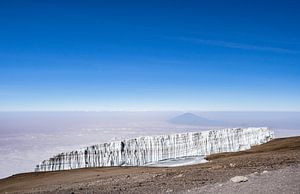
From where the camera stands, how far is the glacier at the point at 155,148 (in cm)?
3023

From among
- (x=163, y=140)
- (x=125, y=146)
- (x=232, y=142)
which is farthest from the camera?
(x=232, y=142)

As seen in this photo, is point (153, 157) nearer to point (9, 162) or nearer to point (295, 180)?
point (9, 162)

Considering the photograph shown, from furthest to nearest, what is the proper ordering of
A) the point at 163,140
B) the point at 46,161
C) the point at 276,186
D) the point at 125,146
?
the point at 163,140 < the point at 125,146 < the point at 46,161 < the point at 276,186

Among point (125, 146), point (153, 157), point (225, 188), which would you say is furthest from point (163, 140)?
point (225, 188)

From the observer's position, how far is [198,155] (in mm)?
35312

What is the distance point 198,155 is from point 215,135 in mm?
3238

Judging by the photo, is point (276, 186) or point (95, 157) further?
point (95, 157)

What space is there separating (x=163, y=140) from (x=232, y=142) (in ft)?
28.4

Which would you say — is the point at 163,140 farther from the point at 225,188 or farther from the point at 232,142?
the point at 225,188

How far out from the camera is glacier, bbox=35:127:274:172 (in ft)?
99.2

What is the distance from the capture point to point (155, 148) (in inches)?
1346

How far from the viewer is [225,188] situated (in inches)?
336

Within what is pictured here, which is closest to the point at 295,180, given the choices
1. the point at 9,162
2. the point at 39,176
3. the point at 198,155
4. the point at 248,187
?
the point at 248,187

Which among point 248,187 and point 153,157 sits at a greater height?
point 248,187
